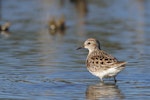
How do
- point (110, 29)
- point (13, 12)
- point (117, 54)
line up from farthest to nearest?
point (13, 12)
point (110, 29)
point (117, 54)

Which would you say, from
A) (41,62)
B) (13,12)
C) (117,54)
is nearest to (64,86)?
(41,62)

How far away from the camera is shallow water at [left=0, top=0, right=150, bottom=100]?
12.1 metres

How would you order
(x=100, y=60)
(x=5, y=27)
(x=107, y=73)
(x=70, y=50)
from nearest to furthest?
(x=107, y=73)
(x=100, y=60)
(x=70, y=50)
(x=5, y=27)

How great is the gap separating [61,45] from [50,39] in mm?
1534

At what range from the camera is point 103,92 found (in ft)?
39.8

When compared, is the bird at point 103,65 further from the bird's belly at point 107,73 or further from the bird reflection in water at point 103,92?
the bird reflection in water at point 103,92

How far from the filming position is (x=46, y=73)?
46.0 feet

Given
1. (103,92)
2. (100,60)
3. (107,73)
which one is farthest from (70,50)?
(103,92)

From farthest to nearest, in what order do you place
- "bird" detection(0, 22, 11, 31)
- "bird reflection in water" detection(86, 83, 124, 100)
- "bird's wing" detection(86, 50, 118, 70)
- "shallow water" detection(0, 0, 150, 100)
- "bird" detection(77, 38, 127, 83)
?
"bird" detection(0, 22, 11, 31), "bird's wing" detection(86, 50, 118, 70), "bird" detection(77, 38, 127, 83), "shallow water" detection(0, 0, 150, 100), "bird reflection in water" detection(86, 83, 124, 100)

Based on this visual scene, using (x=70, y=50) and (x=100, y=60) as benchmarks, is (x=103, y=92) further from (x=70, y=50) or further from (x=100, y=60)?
(x=70, y=50)

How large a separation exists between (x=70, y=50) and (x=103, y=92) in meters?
5.22

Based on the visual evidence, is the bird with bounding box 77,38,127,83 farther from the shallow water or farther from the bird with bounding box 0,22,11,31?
the bird with bounding box 0,22,11,31

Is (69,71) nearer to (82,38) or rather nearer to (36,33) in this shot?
(82,38)

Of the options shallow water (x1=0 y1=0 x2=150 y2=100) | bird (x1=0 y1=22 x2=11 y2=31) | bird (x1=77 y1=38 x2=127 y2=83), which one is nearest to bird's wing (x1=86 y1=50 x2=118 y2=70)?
bird (x1=77 y1=38 x2=127 y2=83)
